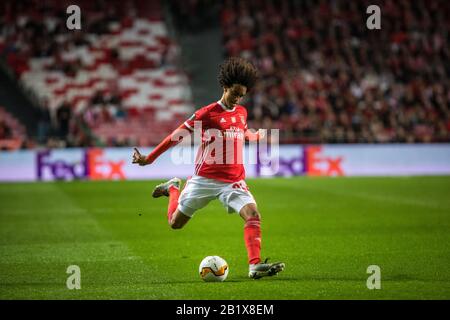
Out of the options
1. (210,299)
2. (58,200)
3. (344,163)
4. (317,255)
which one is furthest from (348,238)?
(344,163)

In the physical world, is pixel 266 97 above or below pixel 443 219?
above

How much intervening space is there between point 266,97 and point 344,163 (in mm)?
4016

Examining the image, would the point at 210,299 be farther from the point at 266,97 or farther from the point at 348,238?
the point at 266,97

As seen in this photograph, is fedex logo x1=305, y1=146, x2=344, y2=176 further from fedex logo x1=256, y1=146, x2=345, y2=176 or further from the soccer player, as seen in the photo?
the soccer player

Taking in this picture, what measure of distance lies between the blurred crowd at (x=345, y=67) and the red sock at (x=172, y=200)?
1670 centimetres

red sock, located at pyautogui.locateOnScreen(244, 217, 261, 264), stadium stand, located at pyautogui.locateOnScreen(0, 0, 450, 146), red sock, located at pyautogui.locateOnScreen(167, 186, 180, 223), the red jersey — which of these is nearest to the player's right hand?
the red jersey

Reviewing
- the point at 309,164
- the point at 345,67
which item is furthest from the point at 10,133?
the point at 345,67

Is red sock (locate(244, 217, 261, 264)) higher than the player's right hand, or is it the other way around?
the player's right hand

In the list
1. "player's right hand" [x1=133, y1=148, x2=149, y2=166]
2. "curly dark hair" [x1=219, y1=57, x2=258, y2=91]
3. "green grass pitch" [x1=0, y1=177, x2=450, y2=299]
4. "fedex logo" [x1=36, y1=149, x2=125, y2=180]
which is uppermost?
"curly dark hair" [x1=219, y1=57, x2=258, y2=91]

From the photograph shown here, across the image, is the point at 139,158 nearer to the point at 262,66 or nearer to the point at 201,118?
the point at 201,118

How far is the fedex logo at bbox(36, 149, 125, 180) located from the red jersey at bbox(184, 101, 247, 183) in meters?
16.2

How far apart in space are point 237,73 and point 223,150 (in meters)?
0.85

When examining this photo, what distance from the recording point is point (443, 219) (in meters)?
13.7

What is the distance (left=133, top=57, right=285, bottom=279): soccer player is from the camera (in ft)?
27.5
